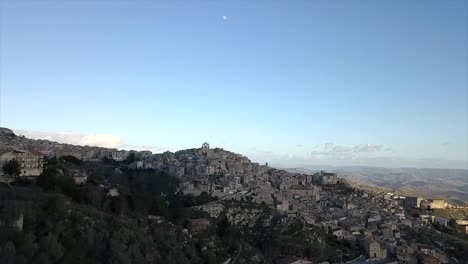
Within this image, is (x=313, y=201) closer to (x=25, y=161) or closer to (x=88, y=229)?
(x=25, y=161)

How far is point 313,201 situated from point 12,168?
40.2m

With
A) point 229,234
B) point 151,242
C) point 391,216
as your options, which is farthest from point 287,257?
point 391,216

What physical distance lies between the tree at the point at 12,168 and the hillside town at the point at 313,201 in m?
0.34

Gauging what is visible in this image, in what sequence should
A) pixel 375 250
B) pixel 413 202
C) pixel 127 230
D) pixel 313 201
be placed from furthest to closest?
pixel 413 202
pixel 313 201
pixel 375 250
pixel 127 230

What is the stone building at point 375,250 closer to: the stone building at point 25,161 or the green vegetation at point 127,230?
the green vegetation at point 127,230

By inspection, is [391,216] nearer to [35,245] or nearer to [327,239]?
[327,239]

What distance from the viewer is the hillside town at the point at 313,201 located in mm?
40656

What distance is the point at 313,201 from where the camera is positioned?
6172cm

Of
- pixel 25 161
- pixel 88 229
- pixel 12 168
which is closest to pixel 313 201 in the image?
pixel 25 161

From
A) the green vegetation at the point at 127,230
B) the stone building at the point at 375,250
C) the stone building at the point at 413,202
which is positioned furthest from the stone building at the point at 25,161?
the stone building at the point at 413,202

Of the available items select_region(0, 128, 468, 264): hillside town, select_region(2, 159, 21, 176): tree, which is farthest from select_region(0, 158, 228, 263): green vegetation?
select_region(0, 128, 468, 264): hillside town

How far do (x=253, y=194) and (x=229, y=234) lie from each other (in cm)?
1705

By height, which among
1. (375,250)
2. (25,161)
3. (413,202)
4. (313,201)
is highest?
(25,161)

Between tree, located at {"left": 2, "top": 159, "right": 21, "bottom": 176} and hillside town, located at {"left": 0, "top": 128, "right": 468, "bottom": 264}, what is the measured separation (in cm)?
34
